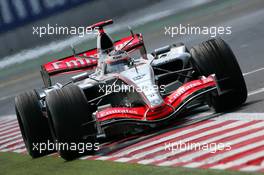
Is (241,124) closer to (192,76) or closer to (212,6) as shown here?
(192,76)

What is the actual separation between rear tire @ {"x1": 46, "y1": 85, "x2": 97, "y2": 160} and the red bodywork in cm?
22

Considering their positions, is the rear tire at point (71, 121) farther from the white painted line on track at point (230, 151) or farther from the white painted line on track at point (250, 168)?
the white painted line on track at point (250, 168)

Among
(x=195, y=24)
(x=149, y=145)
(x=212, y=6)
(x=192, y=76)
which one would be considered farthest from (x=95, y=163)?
(x=212, y=6)

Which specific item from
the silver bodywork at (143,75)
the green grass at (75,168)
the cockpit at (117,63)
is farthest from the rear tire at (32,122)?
the cockpit at (117,63)

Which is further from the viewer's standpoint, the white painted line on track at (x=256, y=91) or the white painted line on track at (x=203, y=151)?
the white painted line on track at (x=256, y=91)

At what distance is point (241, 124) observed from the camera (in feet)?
41.2

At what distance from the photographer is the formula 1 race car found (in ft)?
42.9

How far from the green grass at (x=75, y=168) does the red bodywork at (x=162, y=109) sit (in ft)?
2.95

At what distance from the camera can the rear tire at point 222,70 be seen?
13867 mm

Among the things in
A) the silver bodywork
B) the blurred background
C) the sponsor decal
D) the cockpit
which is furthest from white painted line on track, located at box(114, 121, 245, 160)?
the blurred background

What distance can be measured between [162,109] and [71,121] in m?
1.32

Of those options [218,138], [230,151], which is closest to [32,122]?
[218,138]

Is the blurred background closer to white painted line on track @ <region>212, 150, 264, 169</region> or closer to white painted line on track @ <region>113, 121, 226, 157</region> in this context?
white painted line on track @ <region>113, 121, 226, 157</region>

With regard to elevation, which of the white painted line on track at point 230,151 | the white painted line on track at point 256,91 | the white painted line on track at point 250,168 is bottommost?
the white painted line on track at point 256,91
